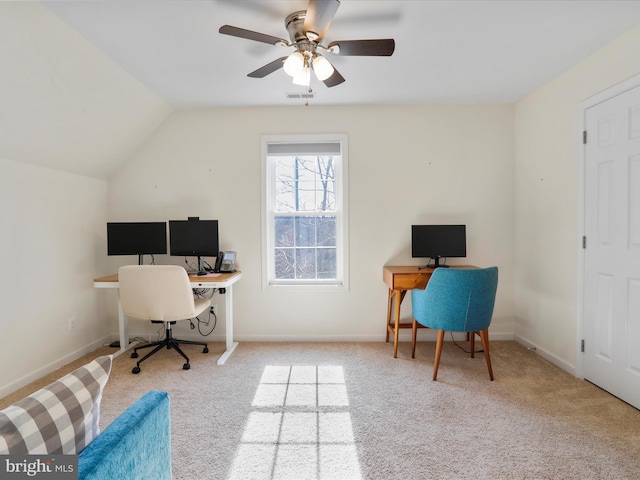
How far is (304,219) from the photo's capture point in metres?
3.60

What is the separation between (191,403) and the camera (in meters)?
2.29

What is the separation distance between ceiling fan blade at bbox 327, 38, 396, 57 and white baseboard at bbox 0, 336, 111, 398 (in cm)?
335

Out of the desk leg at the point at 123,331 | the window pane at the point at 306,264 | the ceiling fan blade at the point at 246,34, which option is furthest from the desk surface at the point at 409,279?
the desk leg at the point at 123,331

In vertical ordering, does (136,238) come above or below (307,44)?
below

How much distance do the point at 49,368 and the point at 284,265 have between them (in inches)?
89.7

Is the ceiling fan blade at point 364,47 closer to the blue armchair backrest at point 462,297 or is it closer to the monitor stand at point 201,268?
the blue armchair backrest at point 462,297

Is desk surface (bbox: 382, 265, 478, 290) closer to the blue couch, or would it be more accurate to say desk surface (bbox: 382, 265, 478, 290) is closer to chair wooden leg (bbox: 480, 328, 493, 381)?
chair wooden leg (bbox: 480, 328, 493, 381)

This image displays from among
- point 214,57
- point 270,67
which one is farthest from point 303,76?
point 214,57

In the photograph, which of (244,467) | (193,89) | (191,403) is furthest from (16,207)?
(244,467)

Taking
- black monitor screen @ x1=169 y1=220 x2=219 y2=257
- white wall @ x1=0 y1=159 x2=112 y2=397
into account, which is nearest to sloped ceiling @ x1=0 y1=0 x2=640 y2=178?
white wall @ x1=0 y1=159 x2=112 y2=397

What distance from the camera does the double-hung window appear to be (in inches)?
141

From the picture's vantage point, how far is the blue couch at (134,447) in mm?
738

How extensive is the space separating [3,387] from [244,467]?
6.84 feet

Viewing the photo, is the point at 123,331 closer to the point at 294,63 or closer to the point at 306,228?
the point at 306,228
